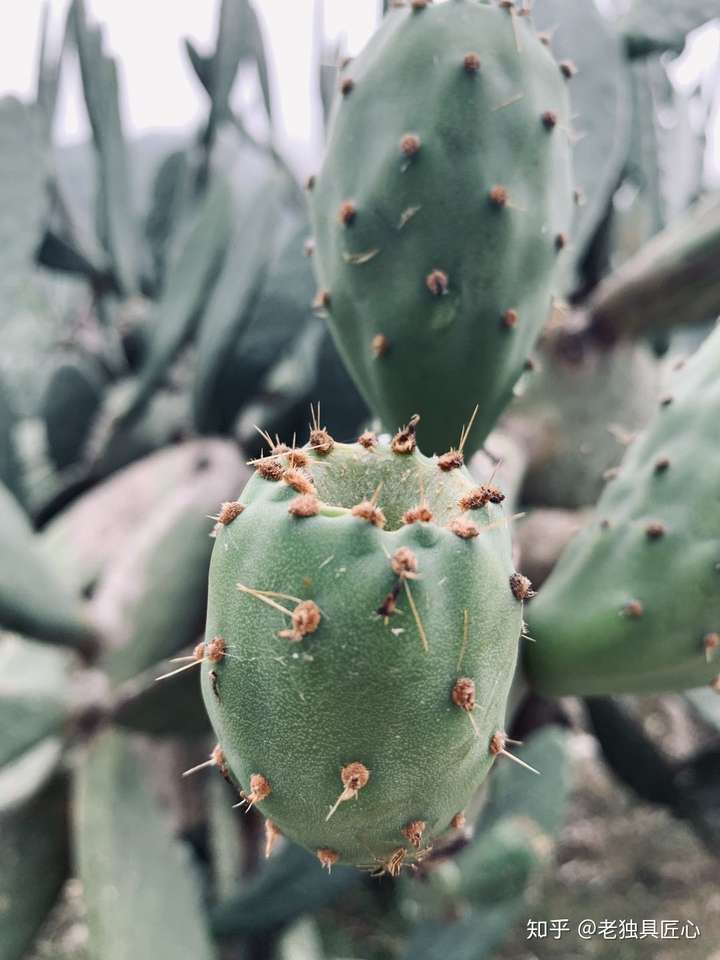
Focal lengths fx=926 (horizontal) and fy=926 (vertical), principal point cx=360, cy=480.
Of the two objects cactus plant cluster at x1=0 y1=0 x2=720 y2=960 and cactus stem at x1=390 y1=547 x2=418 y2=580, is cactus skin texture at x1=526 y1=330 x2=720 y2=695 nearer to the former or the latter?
cactus plant cluster at x1=0 y1=0 x2=720 y2=960

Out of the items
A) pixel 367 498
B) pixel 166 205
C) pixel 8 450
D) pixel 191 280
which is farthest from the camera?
pixel 166 205

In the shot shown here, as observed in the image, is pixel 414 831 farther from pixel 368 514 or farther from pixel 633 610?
pixel 633 610

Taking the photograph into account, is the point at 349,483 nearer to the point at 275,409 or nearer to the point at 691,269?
the point at 691,269

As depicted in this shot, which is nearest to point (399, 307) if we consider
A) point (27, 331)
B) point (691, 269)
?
point (691, 269)

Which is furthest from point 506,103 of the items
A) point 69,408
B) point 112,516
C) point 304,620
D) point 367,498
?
point 69,408

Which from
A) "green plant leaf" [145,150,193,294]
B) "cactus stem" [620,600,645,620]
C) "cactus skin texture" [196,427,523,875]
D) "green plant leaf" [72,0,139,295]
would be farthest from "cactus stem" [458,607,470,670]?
"green plant leaf" [145,150,193,294]

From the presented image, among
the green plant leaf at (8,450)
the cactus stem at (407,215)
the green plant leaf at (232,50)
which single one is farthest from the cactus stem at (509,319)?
the green plant leaf at (232,50)

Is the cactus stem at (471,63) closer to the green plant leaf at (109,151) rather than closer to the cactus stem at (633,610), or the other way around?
the cactus stem at (633,610)
